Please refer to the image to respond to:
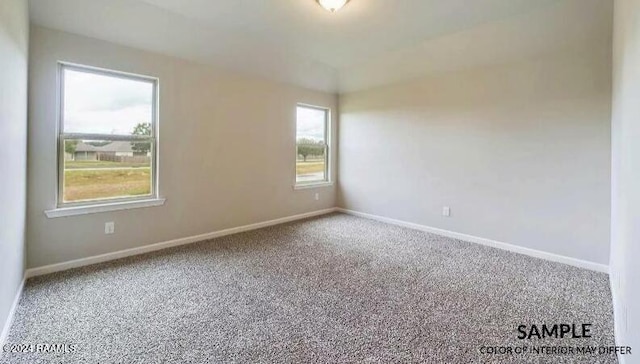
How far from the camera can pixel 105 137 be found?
10.5 feet

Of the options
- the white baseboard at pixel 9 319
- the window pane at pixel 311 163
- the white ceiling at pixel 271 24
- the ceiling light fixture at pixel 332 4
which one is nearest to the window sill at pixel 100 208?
the white baseboard at pixel 9 319

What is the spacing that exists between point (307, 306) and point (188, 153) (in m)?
2.57

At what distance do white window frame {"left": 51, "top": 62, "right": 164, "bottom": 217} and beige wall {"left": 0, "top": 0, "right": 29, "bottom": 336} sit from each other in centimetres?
34

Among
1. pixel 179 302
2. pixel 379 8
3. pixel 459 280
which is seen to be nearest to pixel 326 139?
pixel 379 8

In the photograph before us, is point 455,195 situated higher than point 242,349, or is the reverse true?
point 455,195

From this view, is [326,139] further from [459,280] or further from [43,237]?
[43,237]

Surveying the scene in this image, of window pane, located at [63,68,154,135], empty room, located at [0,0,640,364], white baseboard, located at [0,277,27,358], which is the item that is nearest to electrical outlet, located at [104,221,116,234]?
empty room, located at [0,0,640,364]

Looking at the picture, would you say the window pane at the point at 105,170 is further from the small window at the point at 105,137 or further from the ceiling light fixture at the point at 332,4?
the ceiling light fixture at the point at 332,4

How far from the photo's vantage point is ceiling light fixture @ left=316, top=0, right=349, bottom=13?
9.21 ft

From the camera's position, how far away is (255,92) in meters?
4.46

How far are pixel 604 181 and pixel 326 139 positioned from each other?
3.93m

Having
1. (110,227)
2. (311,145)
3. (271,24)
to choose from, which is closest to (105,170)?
(110,227)

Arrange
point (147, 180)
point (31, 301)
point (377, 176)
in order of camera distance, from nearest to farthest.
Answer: point (31, 301) → point (147, 180) → point (377, 176)

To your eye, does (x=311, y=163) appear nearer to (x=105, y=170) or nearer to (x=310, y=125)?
(x=310, y=125)
